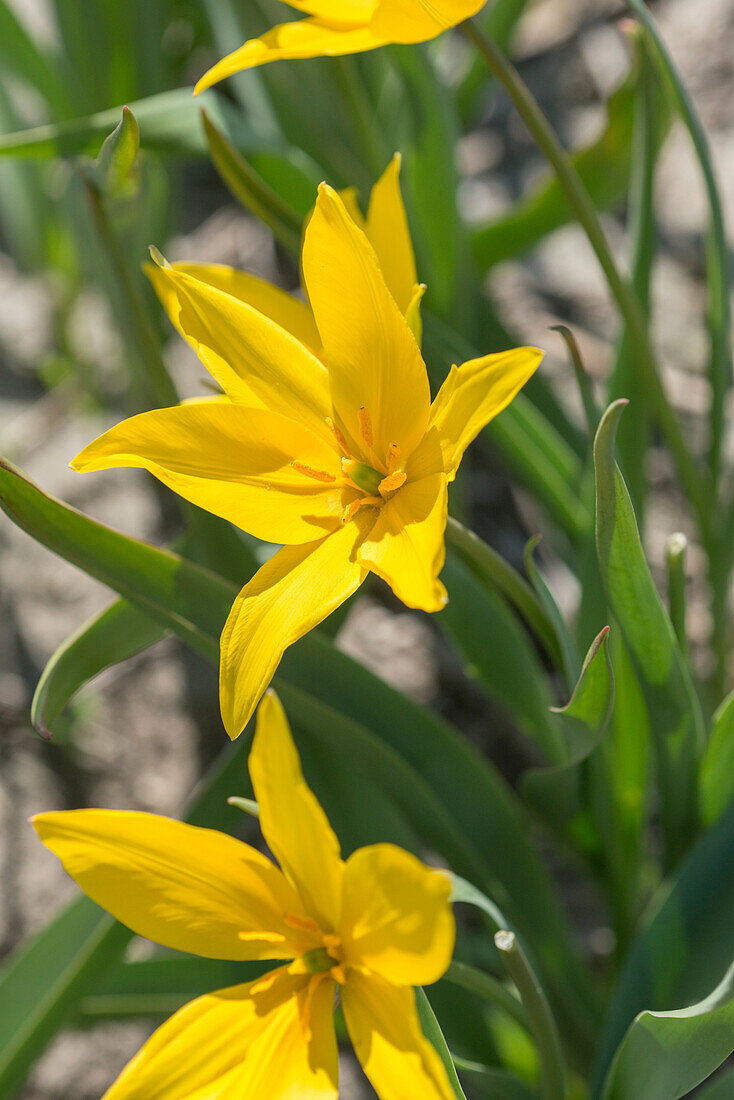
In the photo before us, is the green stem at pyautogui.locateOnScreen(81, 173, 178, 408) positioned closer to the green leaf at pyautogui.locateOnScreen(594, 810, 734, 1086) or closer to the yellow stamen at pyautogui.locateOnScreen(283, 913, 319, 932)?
the yellow stamen at pyautogui.locateOnScreen(283, 913, 319, 932)

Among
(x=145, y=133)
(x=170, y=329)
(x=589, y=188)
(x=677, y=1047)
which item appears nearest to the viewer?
(x=677, y=1047)

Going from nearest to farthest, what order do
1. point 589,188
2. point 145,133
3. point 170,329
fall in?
point 145,133, point 589,188, point 170,329

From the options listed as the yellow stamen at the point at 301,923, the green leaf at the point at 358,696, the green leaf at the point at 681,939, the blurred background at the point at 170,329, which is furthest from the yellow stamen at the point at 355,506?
the blurred background at the point at 170,329

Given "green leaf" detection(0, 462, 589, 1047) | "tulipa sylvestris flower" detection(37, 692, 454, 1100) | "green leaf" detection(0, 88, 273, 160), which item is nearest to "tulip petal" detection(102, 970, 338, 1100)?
"tulipa sylvestris flower" detection(37, 692, 454, 1100)

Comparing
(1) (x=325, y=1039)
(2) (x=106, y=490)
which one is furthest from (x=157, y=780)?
(1) (x=325, y=1039)

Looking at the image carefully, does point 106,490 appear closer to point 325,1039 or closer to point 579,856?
point 579,856

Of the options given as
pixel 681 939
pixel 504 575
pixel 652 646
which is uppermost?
pixel 504 575

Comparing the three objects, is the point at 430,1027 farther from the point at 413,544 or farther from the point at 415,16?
the point at 415,16

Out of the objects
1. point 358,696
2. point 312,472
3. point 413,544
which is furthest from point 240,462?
point 358,696
